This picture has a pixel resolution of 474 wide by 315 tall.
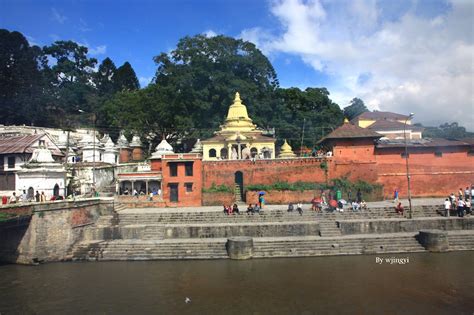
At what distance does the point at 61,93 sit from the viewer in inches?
Result: 2256

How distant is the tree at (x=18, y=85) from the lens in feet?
156

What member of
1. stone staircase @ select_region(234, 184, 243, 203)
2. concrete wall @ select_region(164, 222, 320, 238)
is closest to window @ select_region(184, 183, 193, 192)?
stone staircase @ select_region(234, 184, 243, 203)

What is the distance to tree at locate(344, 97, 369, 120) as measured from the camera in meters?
69.4

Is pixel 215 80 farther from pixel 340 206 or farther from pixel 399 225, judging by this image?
pixel 399 225

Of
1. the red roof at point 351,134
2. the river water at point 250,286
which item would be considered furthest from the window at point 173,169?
the red roof at point 351,134

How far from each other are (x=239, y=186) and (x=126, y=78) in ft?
164

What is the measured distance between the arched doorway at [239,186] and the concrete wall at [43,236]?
39.6 ft

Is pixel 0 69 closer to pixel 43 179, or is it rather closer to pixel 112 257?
pixel 43 179

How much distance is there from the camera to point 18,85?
4875 cm

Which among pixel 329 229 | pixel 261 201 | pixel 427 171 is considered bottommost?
pixel 329 229

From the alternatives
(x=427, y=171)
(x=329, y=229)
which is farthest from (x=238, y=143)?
(x=427, y=171)

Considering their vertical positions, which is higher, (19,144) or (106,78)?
(106,78)

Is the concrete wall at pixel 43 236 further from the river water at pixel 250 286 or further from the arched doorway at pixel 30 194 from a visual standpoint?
the arched doorway at pixel 30 194

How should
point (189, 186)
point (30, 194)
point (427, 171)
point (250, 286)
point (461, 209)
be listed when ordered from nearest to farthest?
point (250, 286), point (461, 209), point (30, 194), point (189, 186), point (427, 171)
